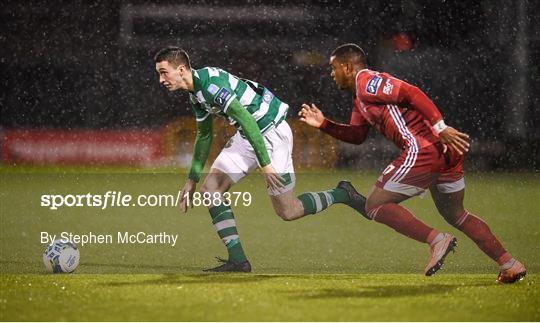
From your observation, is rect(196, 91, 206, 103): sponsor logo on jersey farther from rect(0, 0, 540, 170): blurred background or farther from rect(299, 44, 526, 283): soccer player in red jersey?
rect(0, 0, 540, 170): blurred background

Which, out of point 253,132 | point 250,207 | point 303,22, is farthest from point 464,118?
point 253,132

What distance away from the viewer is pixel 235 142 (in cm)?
755

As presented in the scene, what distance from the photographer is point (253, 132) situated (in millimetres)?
6922

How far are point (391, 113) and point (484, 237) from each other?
107 centimetres

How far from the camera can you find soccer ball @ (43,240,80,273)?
7.35 meters

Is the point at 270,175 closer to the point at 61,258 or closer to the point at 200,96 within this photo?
the point at 200,96

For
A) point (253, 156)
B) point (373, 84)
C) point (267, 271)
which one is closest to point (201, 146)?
point (253, 156)

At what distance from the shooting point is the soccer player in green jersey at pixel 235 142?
704cm

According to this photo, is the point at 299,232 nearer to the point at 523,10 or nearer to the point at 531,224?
the point at 531,224

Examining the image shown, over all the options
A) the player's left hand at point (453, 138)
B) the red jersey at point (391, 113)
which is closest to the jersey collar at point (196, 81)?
the red jersey at point (391, 113)

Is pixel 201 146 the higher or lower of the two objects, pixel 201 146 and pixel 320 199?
the higher

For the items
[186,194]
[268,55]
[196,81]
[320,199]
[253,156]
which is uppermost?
[196,81]

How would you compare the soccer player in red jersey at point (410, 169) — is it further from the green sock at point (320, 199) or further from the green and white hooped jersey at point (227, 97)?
the green sock at point (320, 199)

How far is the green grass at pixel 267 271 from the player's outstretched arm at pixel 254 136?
0.75 meters
